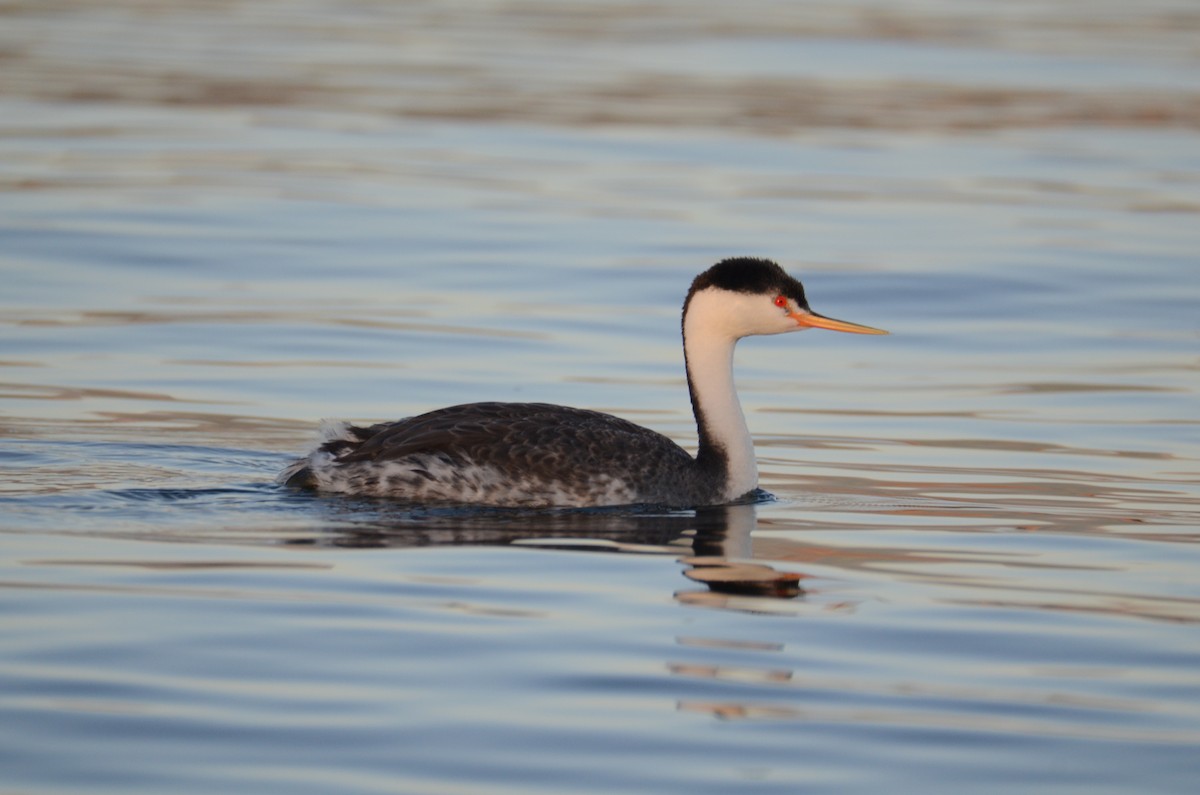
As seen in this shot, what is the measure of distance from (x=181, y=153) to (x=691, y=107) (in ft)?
25.4

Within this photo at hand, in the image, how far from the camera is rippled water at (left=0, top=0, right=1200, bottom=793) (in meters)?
6.98

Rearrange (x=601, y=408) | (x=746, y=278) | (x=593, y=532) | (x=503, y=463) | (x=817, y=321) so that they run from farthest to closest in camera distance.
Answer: (x=601, y=408) < (x=817, y=321) < (x=746, y=278) < (x=503, y=463) < (x=593, y=532)

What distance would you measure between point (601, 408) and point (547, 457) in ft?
9.22

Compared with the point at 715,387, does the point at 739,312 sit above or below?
above

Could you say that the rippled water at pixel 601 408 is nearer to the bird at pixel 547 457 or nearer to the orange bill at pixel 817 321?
the bird at pixel 547 457

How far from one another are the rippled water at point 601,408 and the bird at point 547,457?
223 millimetres

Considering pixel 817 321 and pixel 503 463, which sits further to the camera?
pixel 817 321

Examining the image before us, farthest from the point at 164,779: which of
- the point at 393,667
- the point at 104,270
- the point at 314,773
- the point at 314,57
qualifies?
the point at 314,57

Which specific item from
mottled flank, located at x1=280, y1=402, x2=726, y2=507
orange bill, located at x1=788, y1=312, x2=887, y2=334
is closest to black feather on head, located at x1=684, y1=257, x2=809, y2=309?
orange bill, located at x1=788, y1=312, x2=887, y2=334

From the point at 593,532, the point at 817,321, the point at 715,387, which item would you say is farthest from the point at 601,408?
the point at 593,532

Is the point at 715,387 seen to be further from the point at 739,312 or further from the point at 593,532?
the point at 593,532

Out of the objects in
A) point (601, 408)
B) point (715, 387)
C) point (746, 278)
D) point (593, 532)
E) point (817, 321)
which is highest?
point (746, 278)

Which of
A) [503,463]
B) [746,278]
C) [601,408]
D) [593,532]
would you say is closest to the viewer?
[593,532]

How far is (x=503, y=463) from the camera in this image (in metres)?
10.5
